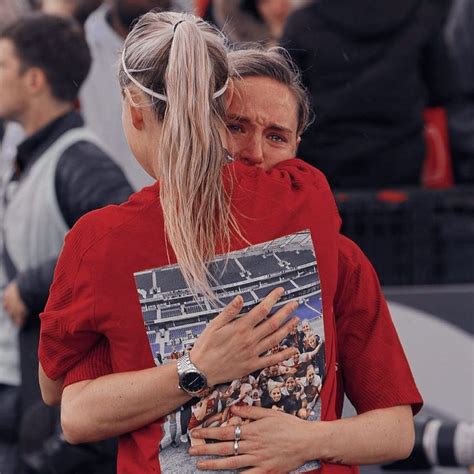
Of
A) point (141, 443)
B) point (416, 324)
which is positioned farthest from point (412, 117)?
point (141, 443)

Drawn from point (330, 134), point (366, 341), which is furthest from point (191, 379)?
point (330, 134)

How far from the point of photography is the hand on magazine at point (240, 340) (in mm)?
1827

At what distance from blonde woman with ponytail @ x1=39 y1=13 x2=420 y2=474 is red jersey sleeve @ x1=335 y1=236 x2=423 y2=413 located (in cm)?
6

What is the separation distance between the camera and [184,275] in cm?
181

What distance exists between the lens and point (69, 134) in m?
3.85

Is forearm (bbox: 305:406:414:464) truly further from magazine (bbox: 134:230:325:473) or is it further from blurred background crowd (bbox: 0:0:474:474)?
blurred background crowd (bbox: 0:0:474:474)

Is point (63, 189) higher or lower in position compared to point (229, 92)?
lower

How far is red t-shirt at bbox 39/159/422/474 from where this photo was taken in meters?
1.82

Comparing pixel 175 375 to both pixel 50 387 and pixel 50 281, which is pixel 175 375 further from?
pixel 50 281

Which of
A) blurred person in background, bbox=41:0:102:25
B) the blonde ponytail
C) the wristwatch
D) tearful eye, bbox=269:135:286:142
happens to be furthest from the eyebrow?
blurred person in background, bbox=41:0:102:25

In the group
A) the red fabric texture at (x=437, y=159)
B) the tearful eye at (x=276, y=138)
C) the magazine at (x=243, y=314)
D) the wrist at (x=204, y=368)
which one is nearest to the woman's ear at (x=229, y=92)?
the tearful eye at (x=276, y=138)

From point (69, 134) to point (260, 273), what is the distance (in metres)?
2.10

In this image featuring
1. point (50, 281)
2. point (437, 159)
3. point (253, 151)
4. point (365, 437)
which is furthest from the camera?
point (437, 159)

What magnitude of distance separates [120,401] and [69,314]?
15cm
